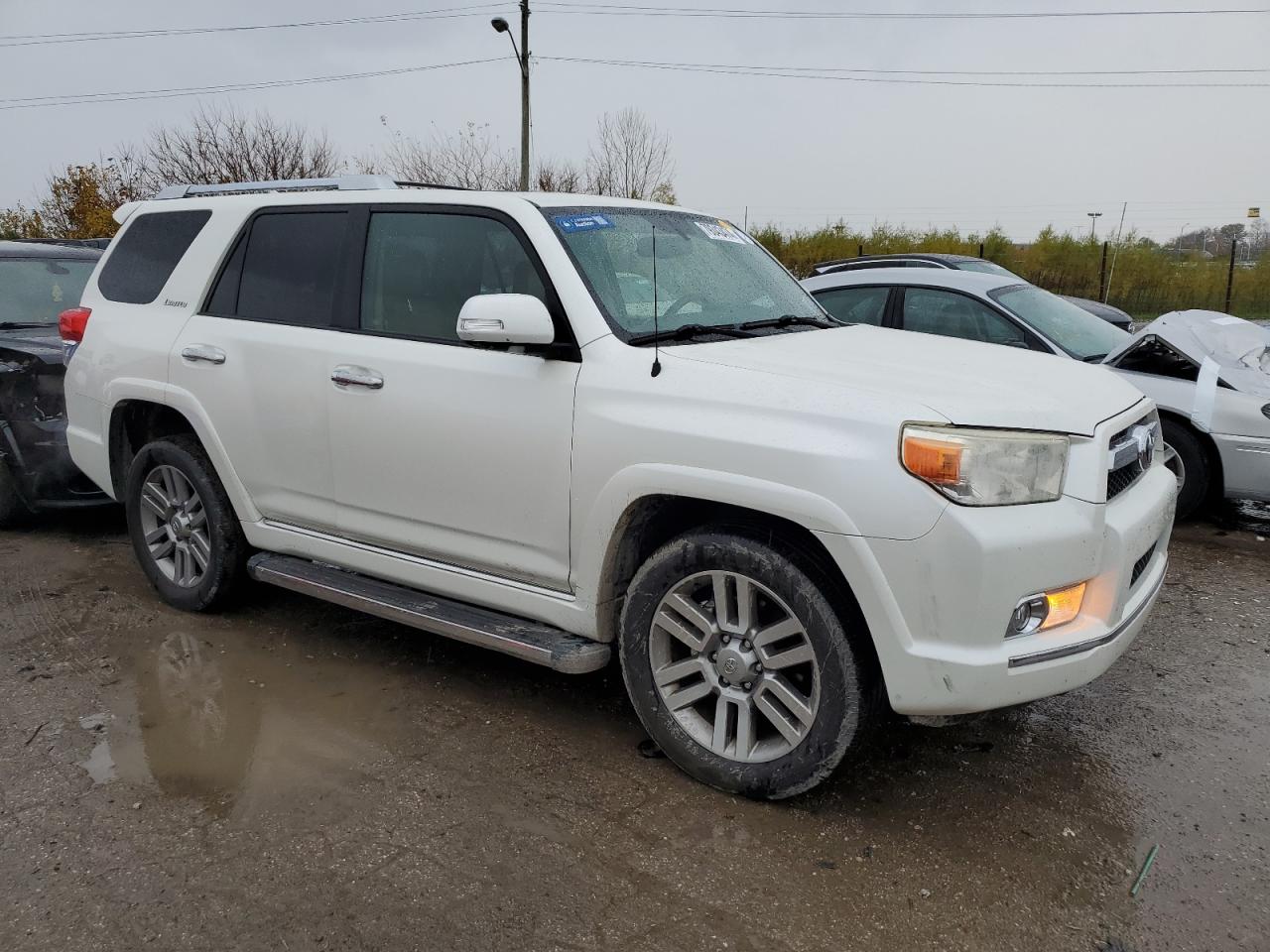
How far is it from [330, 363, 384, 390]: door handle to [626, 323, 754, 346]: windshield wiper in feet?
3.37

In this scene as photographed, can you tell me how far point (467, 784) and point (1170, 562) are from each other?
426 cm

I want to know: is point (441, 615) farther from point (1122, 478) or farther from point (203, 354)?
point (1122, 478)

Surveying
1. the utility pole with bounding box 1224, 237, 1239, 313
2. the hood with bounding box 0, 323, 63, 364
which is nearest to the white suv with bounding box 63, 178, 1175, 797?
the hood with bounding box 0, 323, 63, 364

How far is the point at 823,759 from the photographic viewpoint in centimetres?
285

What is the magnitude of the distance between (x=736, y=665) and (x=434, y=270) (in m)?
1.86

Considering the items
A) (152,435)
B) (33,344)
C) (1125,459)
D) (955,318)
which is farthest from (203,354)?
(955,318)

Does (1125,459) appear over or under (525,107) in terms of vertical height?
under

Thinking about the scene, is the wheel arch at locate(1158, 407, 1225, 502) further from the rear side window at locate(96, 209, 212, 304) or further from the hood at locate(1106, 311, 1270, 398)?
the rear side window at locate(96, 209, 212, 304)

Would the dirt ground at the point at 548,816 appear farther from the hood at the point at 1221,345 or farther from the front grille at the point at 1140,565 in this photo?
the hood at the point at 1221,345

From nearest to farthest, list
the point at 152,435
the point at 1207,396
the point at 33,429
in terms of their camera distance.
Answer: the point at 152,435, the point at 33,429, the point at 1207,396

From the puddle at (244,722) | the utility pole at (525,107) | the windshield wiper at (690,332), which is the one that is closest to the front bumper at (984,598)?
the windshield wiper at (690,332)

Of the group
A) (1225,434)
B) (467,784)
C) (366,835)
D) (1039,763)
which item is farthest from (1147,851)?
(1225,434)

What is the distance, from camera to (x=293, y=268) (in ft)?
13.3

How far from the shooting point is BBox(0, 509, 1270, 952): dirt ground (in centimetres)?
250
